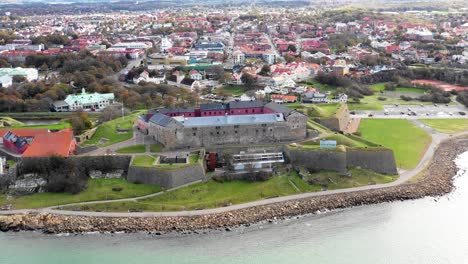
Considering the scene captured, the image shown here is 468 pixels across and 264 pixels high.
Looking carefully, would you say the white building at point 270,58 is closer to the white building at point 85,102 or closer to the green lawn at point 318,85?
the green lawn at point 318,85

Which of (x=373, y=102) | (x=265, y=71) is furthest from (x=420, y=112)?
(x=265, y=71)

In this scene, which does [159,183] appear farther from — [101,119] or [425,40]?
[425,40]

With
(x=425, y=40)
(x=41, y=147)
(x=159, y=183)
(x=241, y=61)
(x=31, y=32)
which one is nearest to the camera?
(x=159, y=183)

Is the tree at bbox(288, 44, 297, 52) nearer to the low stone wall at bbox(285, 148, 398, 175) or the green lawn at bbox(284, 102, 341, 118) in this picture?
the green lawn at bbox(284, 102, 341, 118)

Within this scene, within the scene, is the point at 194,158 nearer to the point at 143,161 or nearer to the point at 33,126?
the point at 143,161

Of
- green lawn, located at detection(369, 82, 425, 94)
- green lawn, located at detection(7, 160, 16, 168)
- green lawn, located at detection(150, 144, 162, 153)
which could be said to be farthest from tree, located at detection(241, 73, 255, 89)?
green lawn, located at detection(7, 160, 16, 168)

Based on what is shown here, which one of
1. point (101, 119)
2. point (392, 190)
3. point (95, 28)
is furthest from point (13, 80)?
point (95, 28)
